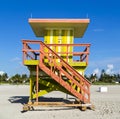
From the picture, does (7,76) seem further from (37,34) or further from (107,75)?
(37,34)

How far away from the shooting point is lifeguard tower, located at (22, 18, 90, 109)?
49.9ft

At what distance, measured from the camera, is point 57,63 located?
15578 millimetres

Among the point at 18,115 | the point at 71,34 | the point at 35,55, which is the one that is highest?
the point at 71,34

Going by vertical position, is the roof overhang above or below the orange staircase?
above

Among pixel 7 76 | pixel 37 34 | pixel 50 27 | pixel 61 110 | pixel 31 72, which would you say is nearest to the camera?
pixel 61 110

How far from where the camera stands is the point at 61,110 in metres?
14.8

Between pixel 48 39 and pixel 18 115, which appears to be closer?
pixel 18 115

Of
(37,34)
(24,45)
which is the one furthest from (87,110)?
(37,34)

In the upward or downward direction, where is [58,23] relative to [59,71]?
upward

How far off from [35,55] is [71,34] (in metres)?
2.54

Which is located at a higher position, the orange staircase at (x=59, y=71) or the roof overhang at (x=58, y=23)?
the roof overhang at (x=58, y=23)

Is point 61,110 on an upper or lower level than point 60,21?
lower

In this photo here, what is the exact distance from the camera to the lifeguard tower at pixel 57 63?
15.2m

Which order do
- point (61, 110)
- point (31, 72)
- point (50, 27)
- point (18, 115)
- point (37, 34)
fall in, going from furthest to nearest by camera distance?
point (37, 34) → point (50, 27) → point (31, 72) → point (61, 110) → point (18, 115)
